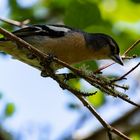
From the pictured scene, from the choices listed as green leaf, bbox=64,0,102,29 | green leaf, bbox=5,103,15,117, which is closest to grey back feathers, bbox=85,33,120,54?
green leaf, bbox=64,0,102,29

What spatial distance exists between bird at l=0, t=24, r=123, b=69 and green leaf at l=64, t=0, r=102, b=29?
A: 32 centimetres

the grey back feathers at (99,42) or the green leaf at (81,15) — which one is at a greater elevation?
the grey back feathers at (99,42)

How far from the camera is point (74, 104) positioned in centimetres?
745

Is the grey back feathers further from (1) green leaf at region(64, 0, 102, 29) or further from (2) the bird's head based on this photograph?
(1) green leaf at region(64, 0, 102, 29)

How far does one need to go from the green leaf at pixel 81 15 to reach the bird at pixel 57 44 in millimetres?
316

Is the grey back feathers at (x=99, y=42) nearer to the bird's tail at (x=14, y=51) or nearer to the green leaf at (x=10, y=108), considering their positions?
the bird's tail at (x=14, y=51)

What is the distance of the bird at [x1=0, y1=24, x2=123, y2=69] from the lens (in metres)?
4.86

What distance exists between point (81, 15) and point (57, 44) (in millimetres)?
732

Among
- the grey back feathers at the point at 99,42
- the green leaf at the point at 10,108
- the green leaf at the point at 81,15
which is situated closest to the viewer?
the green leaf at the point at 81,15

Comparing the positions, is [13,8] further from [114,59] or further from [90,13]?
[90,13]

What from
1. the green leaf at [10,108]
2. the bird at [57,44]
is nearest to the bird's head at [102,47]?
the bird at [57,44]

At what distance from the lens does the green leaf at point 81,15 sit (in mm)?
4414

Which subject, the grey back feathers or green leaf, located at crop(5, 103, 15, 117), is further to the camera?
green leaf, located at crop(5, 103, 15, 117)

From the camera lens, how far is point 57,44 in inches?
200
